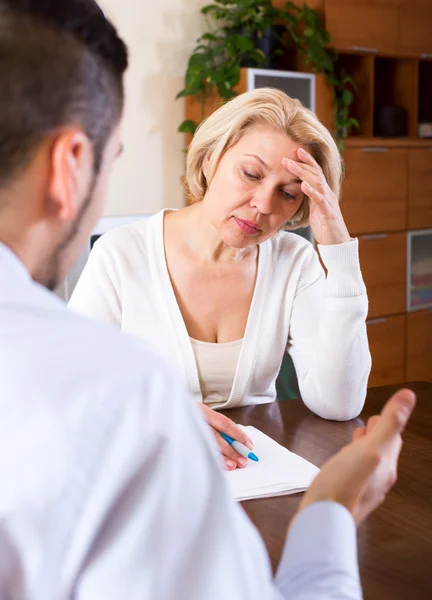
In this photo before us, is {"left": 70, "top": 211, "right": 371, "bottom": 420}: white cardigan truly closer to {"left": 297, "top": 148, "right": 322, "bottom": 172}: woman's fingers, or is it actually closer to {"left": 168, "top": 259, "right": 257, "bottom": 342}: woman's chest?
{"left": 168, "top": 259, "right": 257, "bottom": 342}: woman's chest

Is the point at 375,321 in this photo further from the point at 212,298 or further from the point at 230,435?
the point at 230,435

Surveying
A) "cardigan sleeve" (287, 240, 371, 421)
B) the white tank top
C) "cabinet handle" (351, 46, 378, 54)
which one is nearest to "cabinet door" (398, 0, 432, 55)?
"cabinet handle" (351, 46, 378, 54)

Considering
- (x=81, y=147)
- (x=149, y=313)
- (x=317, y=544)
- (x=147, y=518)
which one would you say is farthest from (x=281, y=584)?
(x=149, y=313)

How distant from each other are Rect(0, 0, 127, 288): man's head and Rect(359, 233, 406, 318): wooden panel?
11.1 ft

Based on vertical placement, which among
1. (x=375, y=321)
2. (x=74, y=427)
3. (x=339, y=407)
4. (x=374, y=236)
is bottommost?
(x=375, y=321)

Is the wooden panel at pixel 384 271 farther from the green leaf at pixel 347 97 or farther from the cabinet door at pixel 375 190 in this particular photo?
the green leaf at pixel 347 97

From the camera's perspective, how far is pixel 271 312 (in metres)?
1.79

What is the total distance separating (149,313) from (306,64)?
2.41 metres

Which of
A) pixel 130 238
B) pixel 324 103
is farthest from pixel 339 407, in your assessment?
pixel 324 103

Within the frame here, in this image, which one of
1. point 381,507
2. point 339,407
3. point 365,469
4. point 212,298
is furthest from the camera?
point 212,298

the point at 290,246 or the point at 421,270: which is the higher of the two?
the point at 290,246

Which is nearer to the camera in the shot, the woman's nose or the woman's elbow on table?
the woman's elbow on table

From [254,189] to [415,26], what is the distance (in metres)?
2.81

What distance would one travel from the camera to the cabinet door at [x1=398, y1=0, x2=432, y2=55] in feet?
13.0
